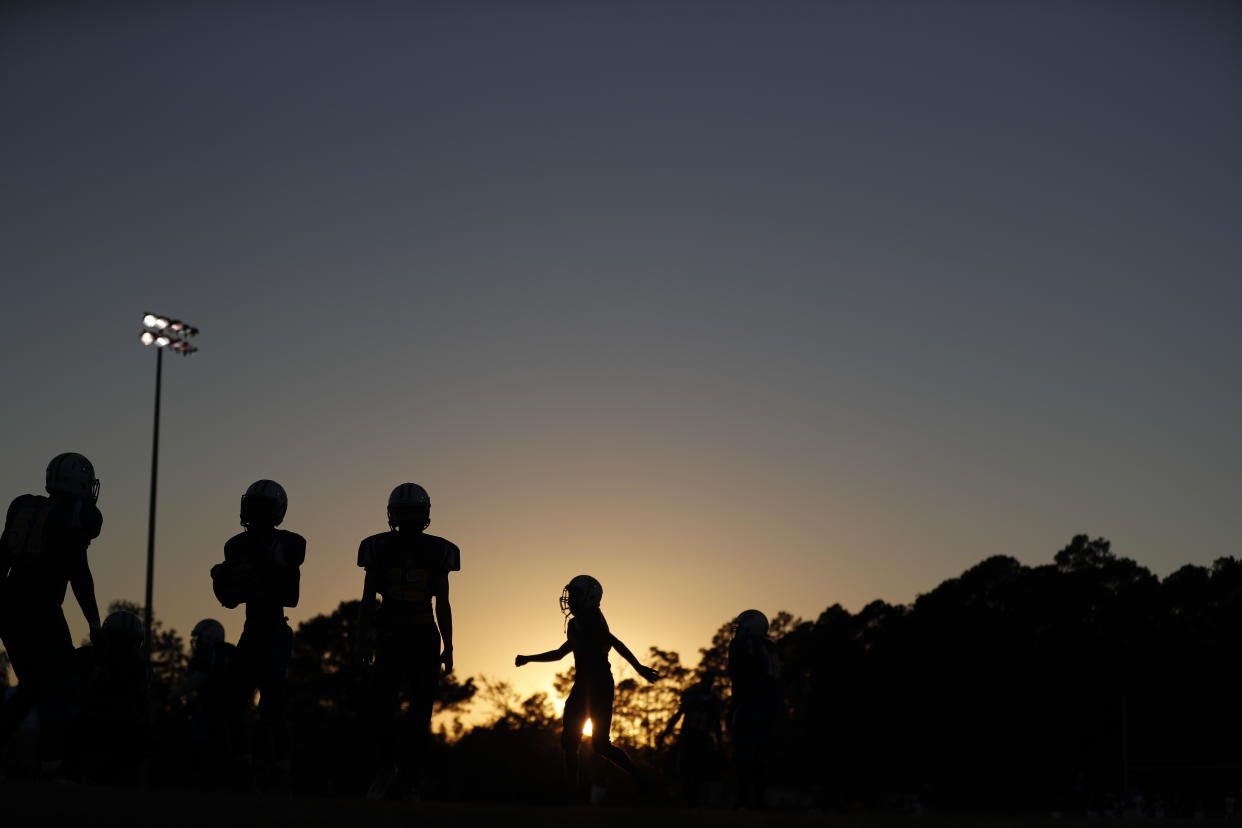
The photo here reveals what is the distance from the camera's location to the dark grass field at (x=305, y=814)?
28.2ft

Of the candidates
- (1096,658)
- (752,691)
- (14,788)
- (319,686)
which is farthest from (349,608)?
(14,788)

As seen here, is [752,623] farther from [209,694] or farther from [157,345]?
[157,345]

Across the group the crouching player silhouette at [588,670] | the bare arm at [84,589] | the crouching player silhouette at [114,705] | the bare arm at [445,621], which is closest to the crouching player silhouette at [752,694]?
the crouching player silhouette at [588,670]

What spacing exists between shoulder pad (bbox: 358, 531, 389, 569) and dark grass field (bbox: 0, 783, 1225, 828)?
127 inches

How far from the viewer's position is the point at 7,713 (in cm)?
1222

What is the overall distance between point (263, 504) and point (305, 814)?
15.9 ft

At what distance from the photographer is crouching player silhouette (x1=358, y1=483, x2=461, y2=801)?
43.1 feet

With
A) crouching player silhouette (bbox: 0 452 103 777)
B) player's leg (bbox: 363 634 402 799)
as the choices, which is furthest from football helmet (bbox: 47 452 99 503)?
player's leg (bbox: 363 634 402 799)

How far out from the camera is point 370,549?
13500 millimetres

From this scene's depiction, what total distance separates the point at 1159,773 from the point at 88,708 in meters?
68.2

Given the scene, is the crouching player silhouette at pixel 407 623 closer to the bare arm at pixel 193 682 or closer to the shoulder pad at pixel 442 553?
the shoulder pad at pixel 442 553

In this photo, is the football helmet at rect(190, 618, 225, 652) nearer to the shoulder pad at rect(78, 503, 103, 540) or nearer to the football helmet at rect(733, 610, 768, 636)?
the shoulder pad at rect(78, 503, 103, 540)

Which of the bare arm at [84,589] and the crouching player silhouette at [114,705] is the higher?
the bare arm at [84,589]

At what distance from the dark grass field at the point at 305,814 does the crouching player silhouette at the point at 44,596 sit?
78.7 inches
